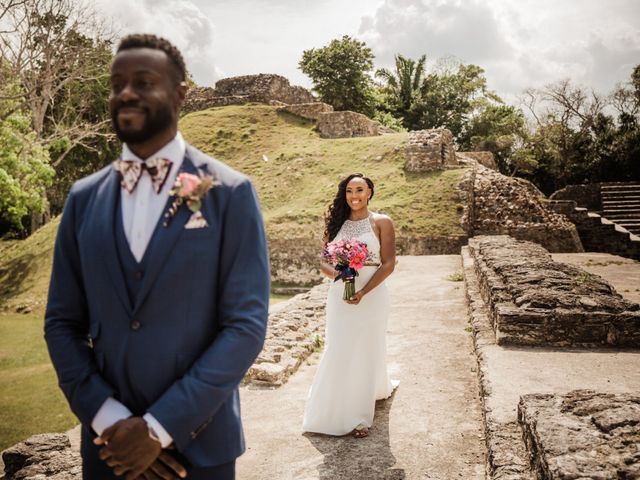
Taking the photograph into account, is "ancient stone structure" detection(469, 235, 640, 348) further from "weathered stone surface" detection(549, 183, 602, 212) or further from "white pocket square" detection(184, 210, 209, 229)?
Answer: "weathered stone surface" detection(549, 183, 602, 212)

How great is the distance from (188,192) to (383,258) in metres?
3.17

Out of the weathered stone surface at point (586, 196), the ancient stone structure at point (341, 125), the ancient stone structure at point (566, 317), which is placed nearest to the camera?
the ancient stone structure at point (566, 317)

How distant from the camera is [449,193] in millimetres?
18297

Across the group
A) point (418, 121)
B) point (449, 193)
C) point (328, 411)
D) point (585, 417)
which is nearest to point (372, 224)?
point (328, 411)

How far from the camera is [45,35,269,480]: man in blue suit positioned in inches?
66.1

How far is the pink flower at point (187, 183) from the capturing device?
170 centimetres

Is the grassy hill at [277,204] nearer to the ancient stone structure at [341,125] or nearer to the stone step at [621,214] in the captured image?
the ancient stone structure at [341,125]

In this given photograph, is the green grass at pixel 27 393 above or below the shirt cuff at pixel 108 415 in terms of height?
below

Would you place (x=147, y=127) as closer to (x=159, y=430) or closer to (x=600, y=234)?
(x=159, y=430)

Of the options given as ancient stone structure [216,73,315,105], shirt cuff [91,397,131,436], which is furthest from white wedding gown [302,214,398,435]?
ancient stone structure [216,73,315,105]

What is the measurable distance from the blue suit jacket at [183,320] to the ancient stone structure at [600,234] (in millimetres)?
20157

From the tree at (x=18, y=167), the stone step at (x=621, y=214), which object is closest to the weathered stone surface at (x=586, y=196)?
the stone step at (x=621, y=214)

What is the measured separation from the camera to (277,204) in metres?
20.6

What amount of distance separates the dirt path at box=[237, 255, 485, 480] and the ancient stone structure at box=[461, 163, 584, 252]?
1091 cm
